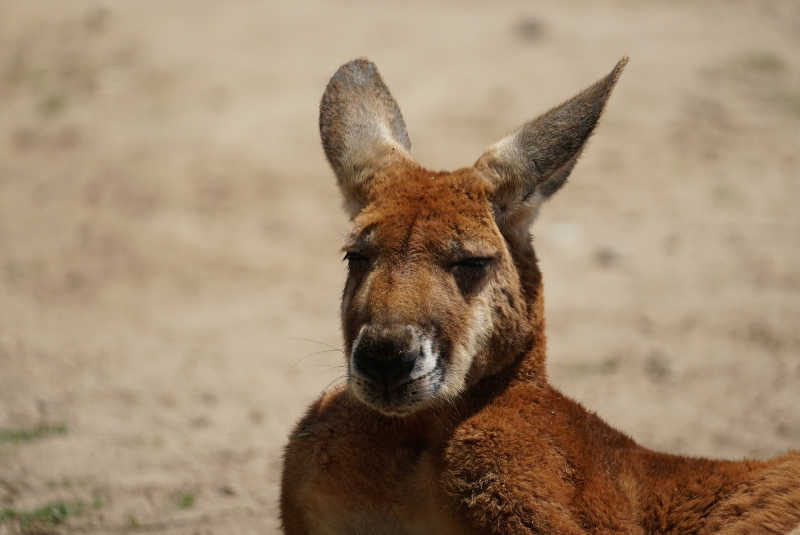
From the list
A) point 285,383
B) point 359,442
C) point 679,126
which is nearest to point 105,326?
point 285,383

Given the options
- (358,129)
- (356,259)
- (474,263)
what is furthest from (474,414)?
(358,129)

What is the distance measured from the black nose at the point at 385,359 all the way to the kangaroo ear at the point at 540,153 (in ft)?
3.18

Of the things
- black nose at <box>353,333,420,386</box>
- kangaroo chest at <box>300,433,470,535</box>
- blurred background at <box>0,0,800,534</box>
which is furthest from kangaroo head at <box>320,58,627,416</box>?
blurred background at <box>0,0,800,534</box>

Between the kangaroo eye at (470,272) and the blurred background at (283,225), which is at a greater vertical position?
the kangaroo eye at (470,272)

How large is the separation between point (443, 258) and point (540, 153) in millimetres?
779

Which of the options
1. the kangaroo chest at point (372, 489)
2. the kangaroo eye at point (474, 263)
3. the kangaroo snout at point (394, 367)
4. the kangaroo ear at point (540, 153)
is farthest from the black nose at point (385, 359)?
the kangaroo ear at point (540, 153)

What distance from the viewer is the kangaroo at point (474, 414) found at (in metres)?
4.02

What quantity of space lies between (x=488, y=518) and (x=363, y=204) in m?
1.64

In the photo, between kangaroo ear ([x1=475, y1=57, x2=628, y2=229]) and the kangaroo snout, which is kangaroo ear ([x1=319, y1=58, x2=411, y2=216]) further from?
the kangaroo snout

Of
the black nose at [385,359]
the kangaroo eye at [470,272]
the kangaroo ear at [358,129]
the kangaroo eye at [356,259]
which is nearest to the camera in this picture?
the black nose at [385,359]

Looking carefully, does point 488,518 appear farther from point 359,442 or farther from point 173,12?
point 173,12

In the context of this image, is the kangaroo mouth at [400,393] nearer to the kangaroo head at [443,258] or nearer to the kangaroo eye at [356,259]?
the kangaroo head at [443,258]

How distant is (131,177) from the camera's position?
1106 centimetres

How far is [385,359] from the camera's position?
3.97 m
